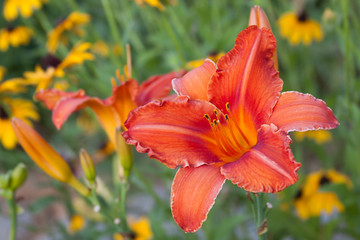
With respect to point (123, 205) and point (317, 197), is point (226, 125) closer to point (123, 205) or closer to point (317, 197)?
point (123, 205)

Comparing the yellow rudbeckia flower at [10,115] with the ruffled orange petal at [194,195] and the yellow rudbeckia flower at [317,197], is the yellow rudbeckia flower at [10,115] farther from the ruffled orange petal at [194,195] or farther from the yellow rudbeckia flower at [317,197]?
the ruffled orange petal at [194,195]

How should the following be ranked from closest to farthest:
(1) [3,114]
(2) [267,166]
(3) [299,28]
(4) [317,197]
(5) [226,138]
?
(2) [267,166] → (5) [226,138] → (4) [317,197] → (1) [3,114] → (3) [299,28]

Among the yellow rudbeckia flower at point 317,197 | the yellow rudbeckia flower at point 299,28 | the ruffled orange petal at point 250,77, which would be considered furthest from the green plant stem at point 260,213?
the yellow rudbeckia flower at point 299,28

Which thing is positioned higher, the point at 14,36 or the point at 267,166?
the point at 267,166

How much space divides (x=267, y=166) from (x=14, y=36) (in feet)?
7.52

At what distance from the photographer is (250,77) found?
0.71 meters

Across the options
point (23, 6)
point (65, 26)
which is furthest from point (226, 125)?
point (23, 6)

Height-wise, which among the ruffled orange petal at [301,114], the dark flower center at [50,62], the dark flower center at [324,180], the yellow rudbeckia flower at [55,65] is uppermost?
the ruffled orange petal at [301,114]

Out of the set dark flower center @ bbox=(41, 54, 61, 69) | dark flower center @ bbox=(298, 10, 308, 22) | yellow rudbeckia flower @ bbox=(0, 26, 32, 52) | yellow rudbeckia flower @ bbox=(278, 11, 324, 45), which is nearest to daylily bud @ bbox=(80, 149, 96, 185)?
dark flower center @ bbox=(41, 54, 61, 69)

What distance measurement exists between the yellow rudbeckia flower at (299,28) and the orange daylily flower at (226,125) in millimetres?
1394

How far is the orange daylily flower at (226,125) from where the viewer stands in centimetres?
64

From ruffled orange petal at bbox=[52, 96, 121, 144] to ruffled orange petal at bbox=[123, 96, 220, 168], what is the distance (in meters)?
0.23

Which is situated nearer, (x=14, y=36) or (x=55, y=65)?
(x=55, y=65)

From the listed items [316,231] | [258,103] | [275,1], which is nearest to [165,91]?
[258,103]
